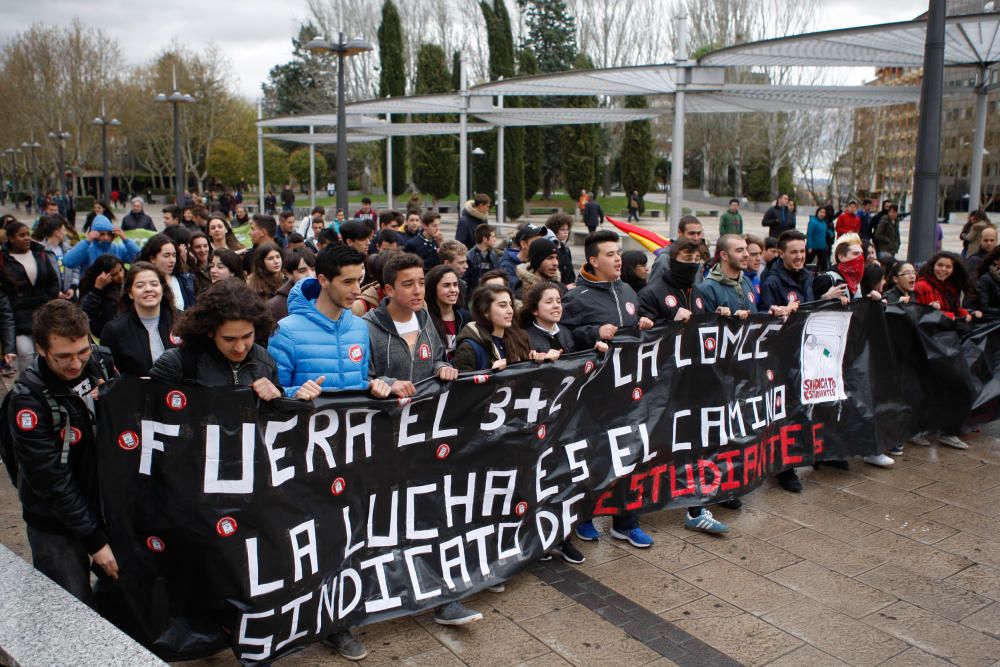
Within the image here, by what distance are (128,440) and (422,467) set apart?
1.34 m

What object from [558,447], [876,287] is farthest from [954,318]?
[558,447]

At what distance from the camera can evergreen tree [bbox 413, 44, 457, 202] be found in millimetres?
44906

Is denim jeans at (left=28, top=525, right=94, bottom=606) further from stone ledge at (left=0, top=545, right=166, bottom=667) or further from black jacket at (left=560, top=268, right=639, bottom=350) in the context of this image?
black jacket at (left=560, top=268, right=639, bottom=350)

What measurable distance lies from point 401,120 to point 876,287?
127ft

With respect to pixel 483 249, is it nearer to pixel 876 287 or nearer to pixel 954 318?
pixel 876 287

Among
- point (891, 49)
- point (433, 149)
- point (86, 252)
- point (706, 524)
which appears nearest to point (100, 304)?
point (86, 252)

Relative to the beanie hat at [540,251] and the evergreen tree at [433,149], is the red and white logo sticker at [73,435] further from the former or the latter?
the evergreen tree at [433,149]

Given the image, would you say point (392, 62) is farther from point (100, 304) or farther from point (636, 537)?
point (636, 537)

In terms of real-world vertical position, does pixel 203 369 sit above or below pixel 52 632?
above

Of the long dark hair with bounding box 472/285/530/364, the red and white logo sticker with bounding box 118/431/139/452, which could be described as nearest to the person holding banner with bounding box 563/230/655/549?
the long dark hair with bounding box 472/285/530/364

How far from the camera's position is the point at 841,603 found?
4.41 meters

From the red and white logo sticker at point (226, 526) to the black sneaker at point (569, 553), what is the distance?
2049 mm

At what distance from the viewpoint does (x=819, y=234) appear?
17656 mm

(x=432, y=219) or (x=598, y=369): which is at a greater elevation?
(x=432, y=219)
